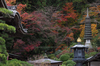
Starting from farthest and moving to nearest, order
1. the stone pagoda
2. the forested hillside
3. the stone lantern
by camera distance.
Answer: the stone pagoda
the forested hillside
the stone lantern

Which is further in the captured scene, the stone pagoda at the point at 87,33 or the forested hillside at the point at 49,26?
the stone pagoda at the point at 87,33

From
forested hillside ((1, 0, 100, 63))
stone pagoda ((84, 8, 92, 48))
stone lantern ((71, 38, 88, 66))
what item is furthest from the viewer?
stone pagoda ((84, 8, 92, 48))

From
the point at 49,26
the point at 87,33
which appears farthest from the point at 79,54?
the point at 87,33

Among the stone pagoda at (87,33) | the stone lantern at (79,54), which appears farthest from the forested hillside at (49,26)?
the stone lantern at (79,54)

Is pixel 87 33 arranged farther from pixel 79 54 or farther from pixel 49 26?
pixel 79 54

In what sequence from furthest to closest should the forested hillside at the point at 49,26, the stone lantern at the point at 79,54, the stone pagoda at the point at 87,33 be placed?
1. the stone pagoda at the point at 87,33
2. the forested hillside at the point at 49,26
3. the stone lantern at the point at 79,54

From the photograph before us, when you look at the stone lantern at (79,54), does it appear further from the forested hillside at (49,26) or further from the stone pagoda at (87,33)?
the stone pagoda at (87,33)

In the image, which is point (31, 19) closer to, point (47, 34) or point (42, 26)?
point (42, 26)

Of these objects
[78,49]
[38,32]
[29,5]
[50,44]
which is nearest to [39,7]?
[29,5]

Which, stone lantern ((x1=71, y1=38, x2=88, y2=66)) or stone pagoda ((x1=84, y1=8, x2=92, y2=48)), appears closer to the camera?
stone lantern ((x1=71, y1=38, x2=88, y2=66))

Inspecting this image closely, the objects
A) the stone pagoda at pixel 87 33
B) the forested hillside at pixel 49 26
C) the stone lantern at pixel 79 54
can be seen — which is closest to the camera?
the stone lantern at pixel 79 54

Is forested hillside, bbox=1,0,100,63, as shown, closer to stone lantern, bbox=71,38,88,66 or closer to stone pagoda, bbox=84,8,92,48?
stone pagoda, bbox=84,8,92,48

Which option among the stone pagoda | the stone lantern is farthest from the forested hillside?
the stone lantern

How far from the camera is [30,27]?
50.3 ft
